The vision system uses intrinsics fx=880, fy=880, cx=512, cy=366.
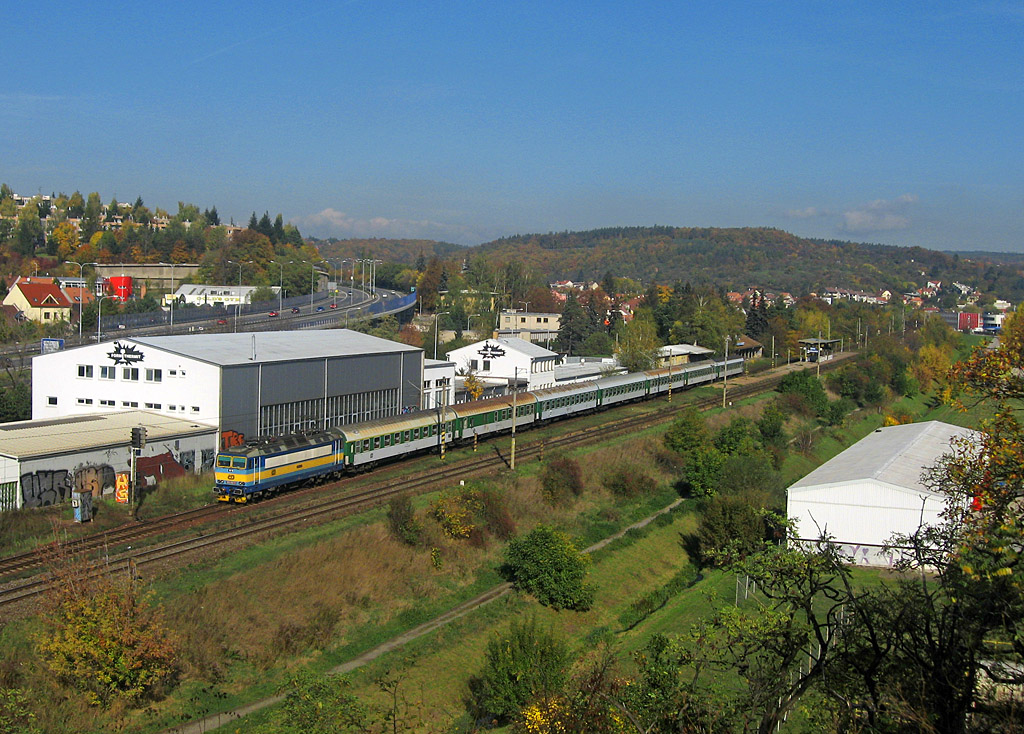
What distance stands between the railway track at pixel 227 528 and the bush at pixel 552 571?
705 centimetres

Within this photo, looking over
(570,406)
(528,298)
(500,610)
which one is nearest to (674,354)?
(570,406)

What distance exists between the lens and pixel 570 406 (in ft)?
196

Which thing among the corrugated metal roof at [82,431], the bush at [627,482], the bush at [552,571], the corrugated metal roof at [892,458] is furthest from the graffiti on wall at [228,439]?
the corrugated metal roof at [892,458]

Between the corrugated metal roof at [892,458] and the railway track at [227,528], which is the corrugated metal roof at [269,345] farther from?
the corrugated metal roof at [892,458]

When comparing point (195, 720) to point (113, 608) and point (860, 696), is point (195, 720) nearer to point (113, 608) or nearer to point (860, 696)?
point (113, 608)

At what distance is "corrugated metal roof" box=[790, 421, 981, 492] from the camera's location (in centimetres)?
3759

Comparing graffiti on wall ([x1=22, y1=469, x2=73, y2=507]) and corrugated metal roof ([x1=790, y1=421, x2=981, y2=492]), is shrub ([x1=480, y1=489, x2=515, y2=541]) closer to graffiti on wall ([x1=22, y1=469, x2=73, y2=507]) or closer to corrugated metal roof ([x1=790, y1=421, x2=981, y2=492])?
corrugated metal roof ([x1=790, y1=421, x2=981, y2=492])

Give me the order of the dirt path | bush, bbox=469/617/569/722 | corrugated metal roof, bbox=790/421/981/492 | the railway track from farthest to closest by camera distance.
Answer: corrugated metal roof, bbox=790/421/981/492 < the railway track < bush, bbox=469/617/569/722 < the dirt path

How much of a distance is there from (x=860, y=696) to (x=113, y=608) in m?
15.8

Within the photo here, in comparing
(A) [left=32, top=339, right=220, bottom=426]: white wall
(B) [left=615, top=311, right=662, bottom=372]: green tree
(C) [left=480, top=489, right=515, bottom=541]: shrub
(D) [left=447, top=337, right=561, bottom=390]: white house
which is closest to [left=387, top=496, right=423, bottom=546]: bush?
(C) [left=480, top=489, right=515, bottom=541]: shrub

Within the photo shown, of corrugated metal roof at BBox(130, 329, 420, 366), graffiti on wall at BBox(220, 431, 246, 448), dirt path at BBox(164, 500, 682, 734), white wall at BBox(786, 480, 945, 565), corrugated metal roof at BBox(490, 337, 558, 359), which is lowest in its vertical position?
dirt path at BBox(164, 500, 682, 734)

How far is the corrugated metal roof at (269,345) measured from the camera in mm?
42625

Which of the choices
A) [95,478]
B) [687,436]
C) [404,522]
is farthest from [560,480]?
[95,478]

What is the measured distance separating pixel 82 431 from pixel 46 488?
17.1 feet
